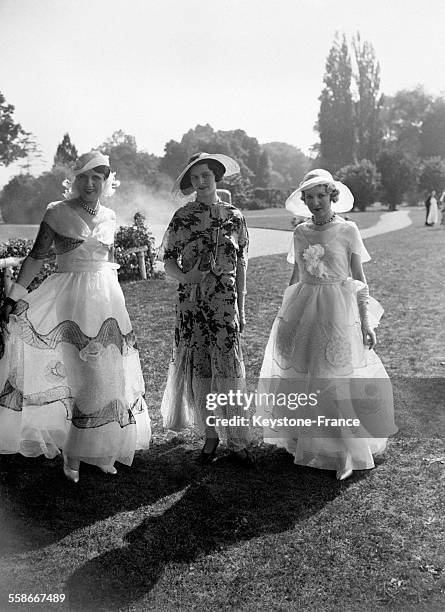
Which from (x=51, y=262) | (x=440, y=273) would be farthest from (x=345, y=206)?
(x=440, y=273)

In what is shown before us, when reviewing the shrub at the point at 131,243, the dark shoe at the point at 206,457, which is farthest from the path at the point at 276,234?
the dark shoe at the point at 206,457

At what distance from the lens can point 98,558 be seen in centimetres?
270

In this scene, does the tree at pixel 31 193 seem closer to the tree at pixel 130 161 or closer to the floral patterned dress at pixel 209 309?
the tree at pixel 130 161

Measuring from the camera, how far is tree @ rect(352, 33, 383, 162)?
14.3 ft

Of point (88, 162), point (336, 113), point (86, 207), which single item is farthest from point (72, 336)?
point (336, 113)

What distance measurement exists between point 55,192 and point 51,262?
4.63 meters

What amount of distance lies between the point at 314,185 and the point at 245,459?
1.66m

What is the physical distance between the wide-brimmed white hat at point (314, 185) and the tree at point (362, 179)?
4.79ft

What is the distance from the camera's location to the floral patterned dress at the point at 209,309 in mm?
3514

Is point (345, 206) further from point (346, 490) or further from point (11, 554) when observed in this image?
point (11, 554)

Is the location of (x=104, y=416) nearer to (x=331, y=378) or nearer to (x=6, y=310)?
(x=6, y=310)

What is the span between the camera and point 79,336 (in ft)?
11.2

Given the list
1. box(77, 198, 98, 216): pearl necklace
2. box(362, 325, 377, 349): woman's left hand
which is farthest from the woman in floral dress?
box(362, 325, 377, 349): woman's left hand

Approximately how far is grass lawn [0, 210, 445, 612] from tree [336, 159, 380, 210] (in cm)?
235
